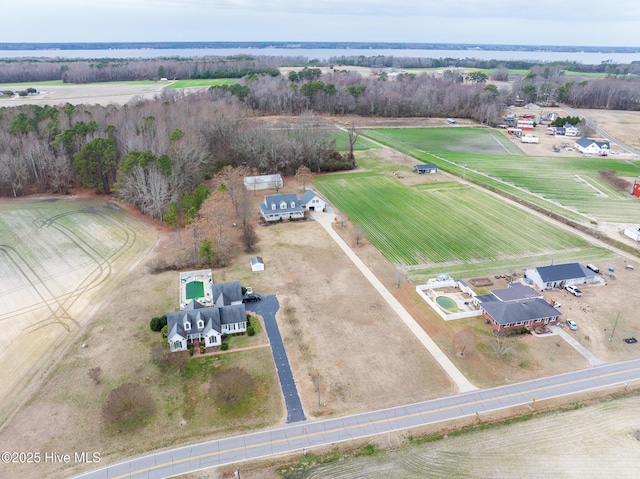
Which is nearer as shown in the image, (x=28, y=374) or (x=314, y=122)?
(x=28, y=374)

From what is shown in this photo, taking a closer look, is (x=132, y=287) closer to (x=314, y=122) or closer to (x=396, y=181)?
(x=396, y=181)

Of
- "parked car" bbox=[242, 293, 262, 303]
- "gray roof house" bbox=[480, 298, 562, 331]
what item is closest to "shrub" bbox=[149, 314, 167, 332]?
"parked car" bbox=[242, 293, 262, 303]

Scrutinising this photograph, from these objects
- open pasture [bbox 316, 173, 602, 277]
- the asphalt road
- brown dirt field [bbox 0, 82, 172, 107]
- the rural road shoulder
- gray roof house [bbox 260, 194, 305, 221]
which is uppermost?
brown dirt field [bbox 0, 82, 172, 107]

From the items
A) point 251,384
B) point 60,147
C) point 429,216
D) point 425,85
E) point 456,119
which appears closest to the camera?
point 251,384

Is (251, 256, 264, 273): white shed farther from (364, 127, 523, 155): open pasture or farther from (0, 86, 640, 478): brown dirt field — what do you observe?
(364, 127, 523, 155): open pasture

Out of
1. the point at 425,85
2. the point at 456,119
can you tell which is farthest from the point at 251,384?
the point at 425,85

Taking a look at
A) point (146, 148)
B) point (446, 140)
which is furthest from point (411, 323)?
point (446, 140)

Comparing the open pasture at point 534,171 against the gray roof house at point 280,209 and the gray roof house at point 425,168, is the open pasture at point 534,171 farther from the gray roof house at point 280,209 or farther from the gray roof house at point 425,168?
the gray roof house at point 280,209
